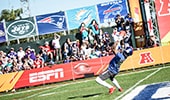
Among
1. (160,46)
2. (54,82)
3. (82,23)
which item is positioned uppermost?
(82,23)

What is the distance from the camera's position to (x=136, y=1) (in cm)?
2380

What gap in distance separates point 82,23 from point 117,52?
457 inches

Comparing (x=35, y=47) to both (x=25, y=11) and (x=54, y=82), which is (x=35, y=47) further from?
(x=25, y=11)

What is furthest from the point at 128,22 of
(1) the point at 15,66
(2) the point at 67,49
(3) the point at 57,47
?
(1) the point at 15,66

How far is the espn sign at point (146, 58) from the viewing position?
20.8m

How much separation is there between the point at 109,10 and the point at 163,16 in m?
3.87

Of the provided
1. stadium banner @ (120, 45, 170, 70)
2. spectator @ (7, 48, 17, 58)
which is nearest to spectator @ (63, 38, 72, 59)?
spectator @ (7, 48, 17, 58)

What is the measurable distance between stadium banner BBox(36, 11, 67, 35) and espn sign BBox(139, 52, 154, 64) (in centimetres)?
612

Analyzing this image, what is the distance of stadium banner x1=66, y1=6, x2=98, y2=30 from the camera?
24094mm

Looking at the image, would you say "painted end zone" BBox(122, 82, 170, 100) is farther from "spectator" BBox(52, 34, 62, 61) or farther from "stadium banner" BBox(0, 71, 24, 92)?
"spectator" BBox(52, 34, 62, 61)

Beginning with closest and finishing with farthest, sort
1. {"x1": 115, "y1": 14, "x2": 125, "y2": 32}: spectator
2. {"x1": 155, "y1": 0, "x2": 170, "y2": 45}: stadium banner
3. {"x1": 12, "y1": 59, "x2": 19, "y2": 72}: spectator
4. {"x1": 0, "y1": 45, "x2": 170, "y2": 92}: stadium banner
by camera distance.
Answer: {"x1": 0, "y1": 45, "x2": 170, "y2": 92}: stadium banner → {"x1": 155, "y1": 0, "x2": 170, "y2": 45}: stadium banner → {"x1": 115, "y1": 14, "x2": 125, "y2": 32}: spectator → {"x1": 12, "y1": 59, "x2": 19, "y2": 72}: spectator

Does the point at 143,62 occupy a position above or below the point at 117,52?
below

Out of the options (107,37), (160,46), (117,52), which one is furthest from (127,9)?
(117,52)

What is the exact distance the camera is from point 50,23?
24.7 m
